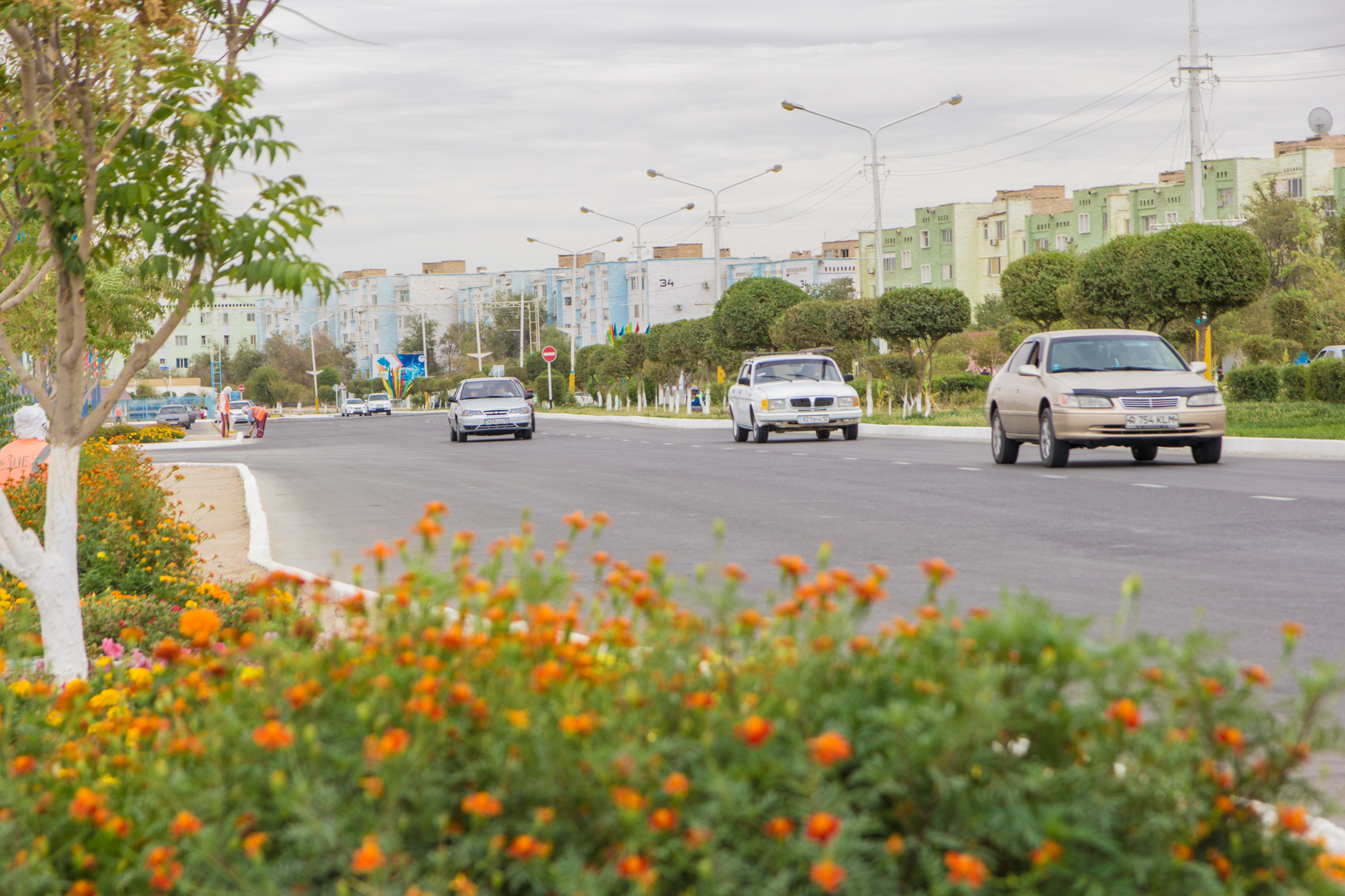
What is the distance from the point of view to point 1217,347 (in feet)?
184

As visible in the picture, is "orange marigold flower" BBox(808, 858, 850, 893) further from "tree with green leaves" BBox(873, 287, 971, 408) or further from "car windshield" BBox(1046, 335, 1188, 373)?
"tree with green leaves" BBox(873, 287, 971, 408)

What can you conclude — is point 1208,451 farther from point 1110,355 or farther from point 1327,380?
point 1327,380

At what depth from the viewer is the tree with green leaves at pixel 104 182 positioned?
5.36 metres

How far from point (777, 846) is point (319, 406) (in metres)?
119

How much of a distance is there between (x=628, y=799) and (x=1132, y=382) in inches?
651

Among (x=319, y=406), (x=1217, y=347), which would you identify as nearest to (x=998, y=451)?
(x=1217, y=347)

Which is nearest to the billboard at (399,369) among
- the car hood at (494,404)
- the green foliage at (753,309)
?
the green foliage at (753,309)

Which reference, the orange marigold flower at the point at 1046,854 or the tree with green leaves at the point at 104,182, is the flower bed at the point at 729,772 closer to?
the orange marigold flower at the point at 1046,854

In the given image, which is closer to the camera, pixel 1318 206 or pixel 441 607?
pixel 441 607

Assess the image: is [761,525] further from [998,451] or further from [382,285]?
[382,285]

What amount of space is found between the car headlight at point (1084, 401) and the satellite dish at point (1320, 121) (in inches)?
2621

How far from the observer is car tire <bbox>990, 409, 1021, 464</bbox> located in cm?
1920

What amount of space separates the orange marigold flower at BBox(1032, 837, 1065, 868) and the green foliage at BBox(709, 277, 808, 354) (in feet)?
152

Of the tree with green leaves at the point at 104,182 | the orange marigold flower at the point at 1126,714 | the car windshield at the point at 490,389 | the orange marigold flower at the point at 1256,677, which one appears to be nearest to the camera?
the orange marigold flower at the point at 1126,714
